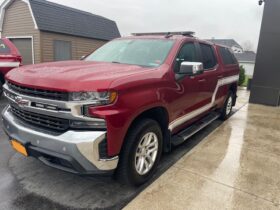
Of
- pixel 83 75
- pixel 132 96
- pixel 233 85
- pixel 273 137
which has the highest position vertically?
pixel 83 75

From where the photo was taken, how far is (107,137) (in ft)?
7.91

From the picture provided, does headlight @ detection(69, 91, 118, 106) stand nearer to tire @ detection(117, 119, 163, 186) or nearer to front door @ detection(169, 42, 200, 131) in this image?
tire @ detection(117, 119, 163, 186)

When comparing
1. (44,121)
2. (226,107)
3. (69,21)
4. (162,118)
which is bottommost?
(226,107)

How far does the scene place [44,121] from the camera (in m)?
2.61

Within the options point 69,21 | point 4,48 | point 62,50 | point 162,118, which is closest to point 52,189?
point 162,118

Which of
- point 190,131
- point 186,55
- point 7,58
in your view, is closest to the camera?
point 186,55

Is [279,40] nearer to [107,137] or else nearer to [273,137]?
[273,137]

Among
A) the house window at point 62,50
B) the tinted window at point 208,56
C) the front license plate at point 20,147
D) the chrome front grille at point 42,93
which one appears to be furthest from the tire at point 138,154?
the house window at point 62,50

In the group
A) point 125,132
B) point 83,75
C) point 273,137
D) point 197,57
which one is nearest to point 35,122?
point 83,75

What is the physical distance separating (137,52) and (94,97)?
1.64m

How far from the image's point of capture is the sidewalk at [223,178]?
9.16ft

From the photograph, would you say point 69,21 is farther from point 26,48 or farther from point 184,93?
point 184,93

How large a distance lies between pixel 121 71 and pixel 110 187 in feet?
4.62

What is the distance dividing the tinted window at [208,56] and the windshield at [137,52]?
1.07 m
